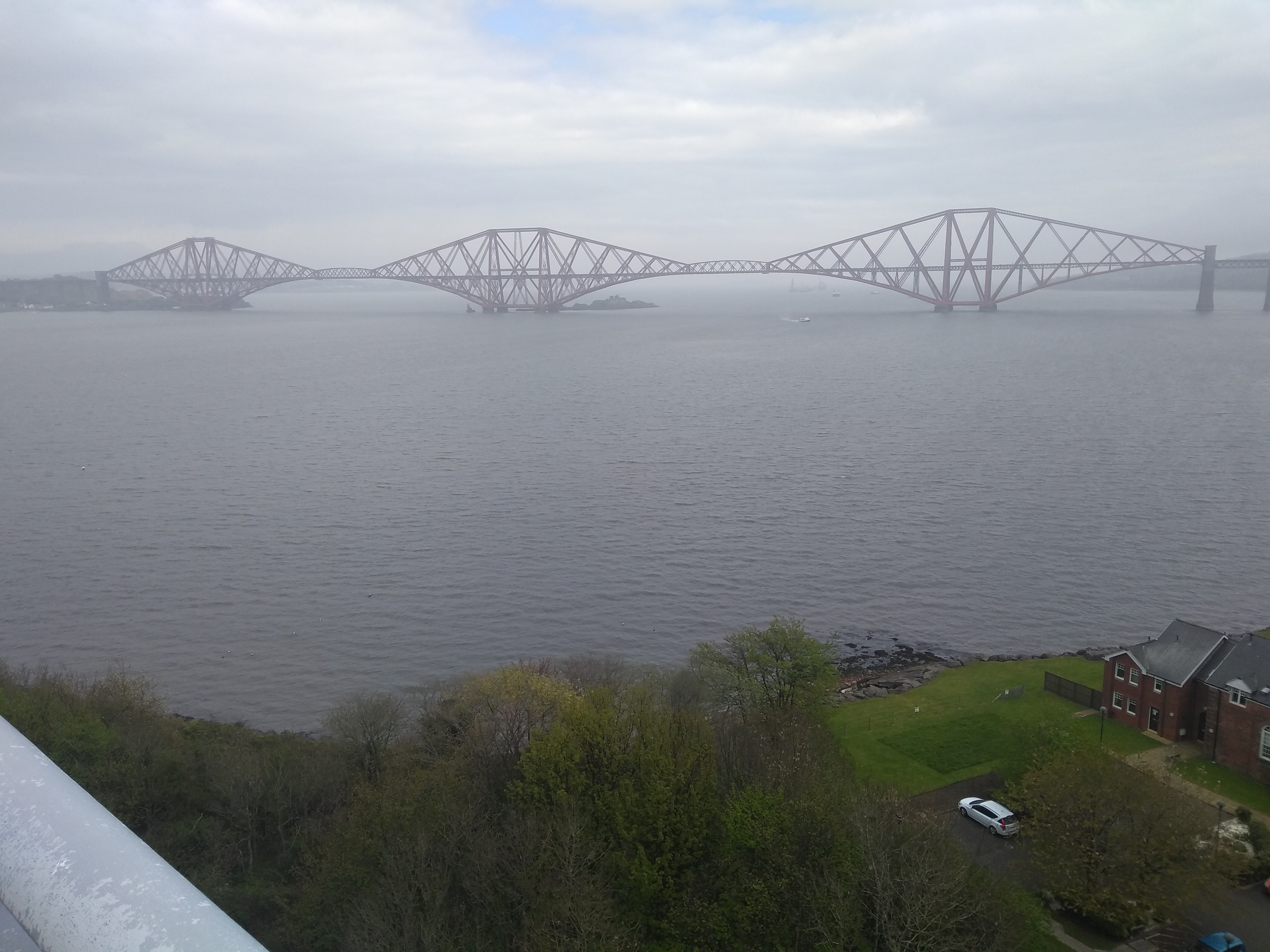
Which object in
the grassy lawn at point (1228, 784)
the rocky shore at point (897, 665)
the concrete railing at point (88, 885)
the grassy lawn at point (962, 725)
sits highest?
the concrete railing at point (88, 885)

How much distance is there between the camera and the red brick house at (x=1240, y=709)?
966cm

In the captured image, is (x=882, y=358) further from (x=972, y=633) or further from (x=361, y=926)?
(x=361, y=926)

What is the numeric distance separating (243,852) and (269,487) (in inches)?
639

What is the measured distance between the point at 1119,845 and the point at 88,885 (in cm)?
807

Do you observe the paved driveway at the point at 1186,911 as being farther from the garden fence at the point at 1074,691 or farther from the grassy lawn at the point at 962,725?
the garden fence at the point at 1074,691

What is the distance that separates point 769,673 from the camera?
10727 millimetres

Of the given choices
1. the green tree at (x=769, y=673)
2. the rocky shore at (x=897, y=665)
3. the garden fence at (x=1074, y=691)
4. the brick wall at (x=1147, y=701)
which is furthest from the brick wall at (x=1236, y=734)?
the green tree at (x=769, y=673)

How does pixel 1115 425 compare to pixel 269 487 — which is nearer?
pixel 269 487

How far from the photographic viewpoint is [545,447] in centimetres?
2792

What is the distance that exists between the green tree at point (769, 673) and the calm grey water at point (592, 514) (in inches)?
130

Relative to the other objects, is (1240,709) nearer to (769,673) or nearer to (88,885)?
(769,673)

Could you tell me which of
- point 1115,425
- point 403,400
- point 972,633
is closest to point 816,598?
point 972,633

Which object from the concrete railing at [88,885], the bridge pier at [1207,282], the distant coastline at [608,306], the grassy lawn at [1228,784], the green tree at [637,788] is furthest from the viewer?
the distant coastline at [608,306]

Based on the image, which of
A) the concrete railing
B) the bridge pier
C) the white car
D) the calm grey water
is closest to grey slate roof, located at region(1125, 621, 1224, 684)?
the white car
